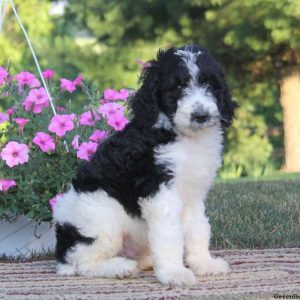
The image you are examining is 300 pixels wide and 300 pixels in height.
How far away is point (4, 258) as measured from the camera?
5363 millimetres

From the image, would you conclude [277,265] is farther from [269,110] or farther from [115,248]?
[269,110]

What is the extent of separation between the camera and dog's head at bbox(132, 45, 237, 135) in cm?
388

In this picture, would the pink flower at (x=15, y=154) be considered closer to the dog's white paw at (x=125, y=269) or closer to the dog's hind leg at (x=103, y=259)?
the dog's hind leg at (x=103, y=259)

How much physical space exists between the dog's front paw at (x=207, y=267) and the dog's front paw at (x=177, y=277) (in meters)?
0.31

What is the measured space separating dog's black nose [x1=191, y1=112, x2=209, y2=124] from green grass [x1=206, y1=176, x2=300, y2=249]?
76.3 inches

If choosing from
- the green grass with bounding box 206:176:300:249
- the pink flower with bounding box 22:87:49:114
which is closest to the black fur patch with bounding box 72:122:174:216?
the pink flower with bounding box 22:87:49:114

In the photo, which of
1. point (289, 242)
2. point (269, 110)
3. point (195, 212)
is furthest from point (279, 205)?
point (269, 110)

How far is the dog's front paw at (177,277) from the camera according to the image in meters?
3.94

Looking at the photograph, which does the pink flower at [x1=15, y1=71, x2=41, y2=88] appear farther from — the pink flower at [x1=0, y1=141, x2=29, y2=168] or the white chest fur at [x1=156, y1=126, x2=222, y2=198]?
the white chest fur at [x1=156, y1=126, x2=222, y2=198]

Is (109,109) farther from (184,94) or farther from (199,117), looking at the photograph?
(199,117)

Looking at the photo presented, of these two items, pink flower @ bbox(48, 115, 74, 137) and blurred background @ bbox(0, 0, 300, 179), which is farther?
blurred background @ bbox(0, 0, 300, 179)

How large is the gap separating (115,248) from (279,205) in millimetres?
2996

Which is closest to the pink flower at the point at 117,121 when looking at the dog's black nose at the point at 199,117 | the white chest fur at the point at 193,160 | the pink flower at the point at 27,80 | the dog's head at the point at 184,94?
the pink flower at the point at 27,80

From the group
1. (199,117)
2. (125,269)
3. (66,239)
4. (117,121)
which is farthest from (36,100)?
(199,117)
